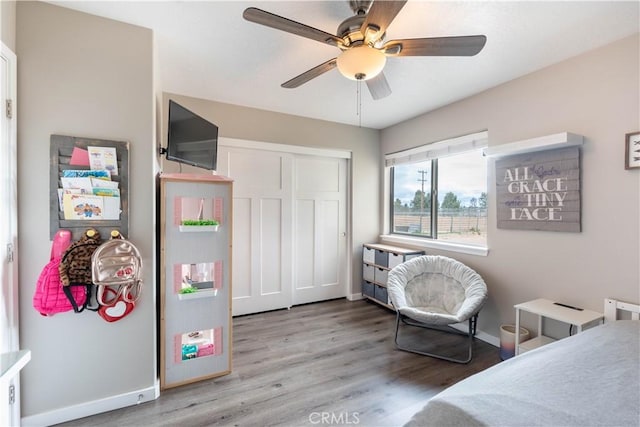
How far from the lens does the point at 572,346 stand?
55.5 inches

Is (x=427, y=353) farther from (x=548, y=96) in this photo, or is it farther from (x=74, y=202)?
(x=74, y=202)

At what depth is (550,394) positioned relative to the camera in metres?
1.03

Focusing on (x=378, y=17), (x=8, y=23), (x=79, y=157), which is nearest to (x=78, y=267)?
(x=79, y=157)

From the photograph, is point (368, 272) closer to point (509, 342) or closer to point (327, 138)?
point (509, 342)

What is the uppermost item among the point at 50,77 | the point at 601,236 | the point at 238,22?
the point at 238,22

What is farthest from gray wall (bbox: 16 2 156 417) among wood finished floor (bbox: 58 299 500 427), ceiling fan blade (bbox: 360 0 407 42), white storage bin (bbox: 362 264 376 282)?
white storage bin (bbox: 362 264 376 282)

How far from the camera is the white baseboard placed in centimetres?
167

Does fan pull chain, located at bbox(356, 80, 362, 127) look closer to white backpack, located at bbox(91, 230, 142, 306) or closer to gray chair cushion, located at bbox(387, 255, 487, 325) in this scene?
gray chair cushion, located at bbox(387, 255, 487, 325)

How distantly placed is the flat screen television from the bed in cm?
222

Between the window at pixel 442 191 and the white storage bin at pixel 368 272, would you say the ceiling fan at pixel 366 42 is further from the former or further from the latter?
the white storage bin at pixel 368 272

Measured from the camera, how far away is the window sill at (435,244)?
296 cm

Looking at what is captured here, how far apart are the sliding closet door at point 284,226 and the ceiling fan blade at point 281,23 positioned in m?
2.08

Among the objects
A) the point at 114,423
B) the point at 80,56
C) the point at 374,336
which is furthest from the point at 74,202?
the point at 374,336

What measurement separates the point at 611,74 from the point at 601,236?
3.85ft
